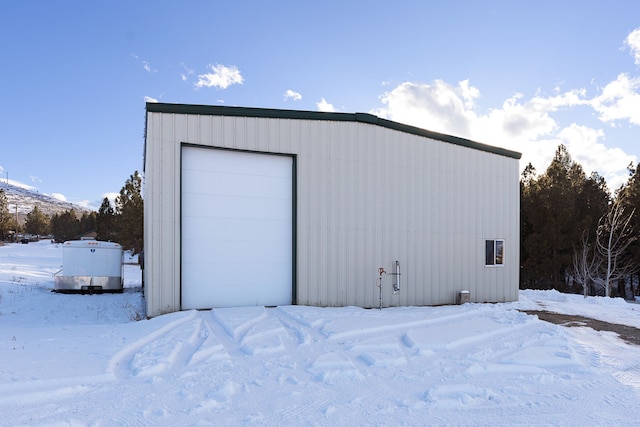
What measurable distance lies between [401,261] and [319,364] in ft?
20.9

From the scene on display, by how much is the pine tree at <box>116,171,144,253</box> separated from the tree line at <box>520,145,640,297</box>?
98.0 feet

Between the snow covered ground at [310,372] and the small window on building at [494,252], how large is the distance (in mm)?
4345

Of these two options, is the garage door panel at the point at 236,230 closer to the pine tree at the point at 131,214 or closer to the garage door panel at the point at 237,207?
the garage door panel at the point at 237,207

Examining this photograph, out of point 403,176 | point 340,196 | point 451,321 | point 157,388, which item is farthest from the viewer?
point 403,176

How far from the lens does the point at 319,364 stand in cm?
515

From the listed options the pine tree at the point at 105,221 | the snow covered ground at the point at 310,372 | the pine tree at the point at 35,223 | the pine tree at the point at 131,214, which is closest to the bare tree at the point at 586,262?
the snow covered ground at the point at 310,372

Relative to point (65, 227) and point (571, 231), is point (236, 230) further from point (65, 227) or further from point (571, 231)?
point (65, 227)

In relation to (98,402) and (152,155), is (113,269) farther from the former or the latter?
(98,402)

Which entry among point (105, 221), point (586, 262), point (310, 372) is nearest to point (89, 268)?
point (310, 372)

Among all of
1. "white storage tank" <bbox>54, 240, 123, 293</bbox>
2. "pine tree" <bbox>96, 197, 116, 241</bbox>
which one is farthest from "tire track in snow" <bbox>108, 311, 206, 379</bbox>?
"pine tree" <bbox>96, 197, 116, 241</bbox>

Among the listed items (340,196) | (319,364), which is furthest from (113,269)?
(319,364)

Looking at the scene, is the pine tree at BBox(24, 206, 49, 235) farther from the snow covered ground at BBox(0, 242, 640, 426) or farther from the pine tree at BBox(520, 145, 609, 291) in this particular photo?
the pine tree at BBox(520, 145, 609, 291)

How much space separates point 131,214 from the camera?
32.1 m

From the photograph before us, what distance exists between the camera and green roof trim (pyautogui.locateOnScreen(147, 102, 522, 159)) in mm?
8859
